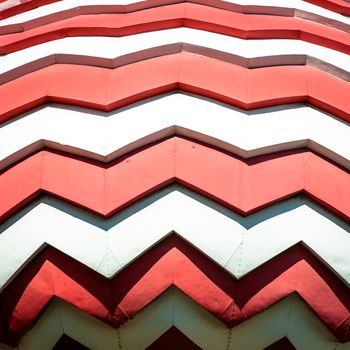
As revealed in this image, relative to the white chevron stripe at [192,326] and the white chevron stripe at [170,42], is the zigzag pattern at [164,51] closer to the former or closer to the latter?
the white chevron stripe at [170,42]

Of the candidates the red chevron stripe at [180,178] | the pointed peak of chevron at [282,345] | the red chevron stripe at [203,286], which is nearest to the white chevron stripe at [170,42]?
the red chevron stripe at [180,178]

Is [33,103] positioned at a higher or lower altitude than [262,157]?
higher

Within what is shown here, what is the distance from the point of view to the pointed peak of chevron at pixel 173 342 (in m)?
2.70

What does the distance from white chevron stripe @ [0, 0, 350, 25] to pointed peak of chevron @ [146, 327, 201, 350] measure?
2.30 m

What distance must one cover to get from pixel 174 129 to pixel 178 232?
610 mm

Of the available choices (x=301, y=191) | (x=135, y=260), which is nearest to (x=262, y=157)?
(x=301, y=191)

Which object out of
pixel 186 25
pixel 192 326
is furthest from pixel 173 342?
pixel 186 25

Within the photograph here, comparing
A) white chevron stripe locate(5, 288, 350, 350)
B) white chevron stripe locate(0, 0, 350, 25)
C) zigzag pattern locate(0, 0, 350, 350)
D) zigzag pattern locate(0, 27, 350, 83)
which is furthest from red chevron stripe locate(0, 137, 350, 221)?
white chevron stripe locate(0, 0, 350, 25)

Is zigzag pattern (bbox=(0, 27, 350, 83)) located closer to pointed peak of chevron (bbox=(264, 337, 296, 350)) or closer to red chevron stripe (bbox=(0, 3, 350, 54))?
red chevron stripe (bbox=(0, 3, 350, 54))

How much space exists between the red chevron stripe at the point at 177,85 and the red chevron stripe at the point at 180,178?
0.36 metres

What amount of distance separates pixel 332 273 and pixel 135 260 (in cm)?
103

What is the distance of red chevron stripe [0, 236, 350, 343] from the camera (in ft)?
8.53

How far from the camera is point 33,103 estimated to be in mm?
2990

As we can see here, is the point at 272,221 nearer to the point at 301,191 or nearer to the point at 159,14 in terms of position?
the point at 301,191
